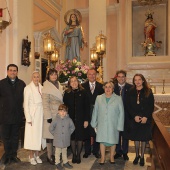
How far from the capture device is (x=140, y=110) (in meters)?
3.90

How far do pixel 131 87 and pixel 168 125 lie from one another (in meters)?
3.30

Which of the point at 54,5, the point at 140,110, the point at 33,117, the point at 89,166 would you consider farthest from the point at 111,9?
the point at 89,166

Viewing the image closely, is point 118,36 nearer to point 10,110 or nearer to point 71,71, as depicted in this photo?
point 71,71

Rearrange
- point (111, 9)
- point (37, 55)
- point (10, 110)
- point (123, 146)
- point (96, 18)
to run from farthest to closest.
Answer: point (111, 9) → point (96, 18) → point (37, 55) → point (123, 146) → point (10, 110)

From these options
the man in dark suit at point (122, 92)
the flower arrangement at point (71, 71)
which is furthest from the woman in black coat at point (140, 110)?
the flower arrangement at point (71, 71)

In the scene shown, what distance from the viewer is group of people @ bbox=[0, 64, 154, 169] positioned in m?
3.88

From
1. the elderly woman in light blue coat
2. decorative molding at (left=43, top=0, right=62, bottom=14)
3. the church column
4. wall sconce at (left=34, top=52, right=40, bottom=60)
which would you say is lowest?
the elderly woman in light blue coat

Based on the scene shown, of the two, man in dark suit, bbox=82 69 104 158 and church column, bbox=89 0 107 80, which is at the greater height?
church column, bbox=89 0 107 80

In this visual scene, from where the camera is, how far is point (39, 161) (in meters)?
4.09

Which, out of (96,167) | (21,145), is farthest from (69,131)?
(21,145)

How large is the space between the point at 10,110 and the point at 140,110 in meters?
2.00

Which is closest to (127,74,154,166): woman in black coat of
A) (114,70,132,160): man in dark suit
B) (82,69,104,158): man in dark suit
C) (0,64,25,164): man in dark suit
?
(114,70,132,160): man in dark suit

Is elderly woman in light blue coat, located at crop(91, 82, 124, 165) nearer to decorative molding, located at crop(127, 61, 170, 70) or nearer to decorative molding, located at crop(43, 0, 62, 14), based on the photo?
decorative molding, located at crop(127, 61, 170, 70)

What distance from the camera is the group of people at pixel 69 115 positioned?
3.88 meters
